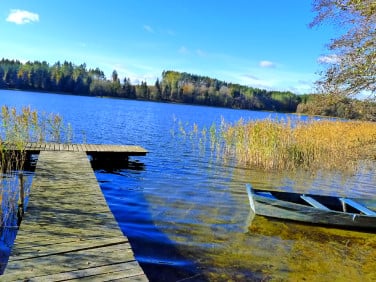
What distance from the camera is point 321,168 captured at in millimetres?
13297

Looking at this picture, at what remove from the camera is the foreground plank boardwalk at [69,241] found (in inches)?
137

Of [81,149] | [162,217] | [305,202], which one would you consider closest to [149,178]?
[81,149]

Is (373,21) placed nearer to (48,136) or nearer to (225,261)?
(225,261)

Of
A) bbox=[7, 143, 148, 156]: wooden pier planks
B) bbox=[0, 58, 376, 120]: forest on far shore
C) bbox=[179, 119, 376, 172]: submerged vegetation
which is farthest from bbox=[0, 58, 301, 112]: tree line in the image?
bbox=[7, 143, 148, 156]: wooden pier planks

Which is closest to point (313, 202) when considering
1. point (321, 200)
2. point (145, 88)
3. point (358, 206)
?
point (321, 200)

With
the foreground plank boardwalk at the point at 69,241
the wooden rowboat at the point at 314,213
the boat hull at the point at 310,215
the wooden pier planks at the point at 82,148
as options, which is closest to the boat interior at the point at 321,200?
the wooden rowboat at the point at 314,213

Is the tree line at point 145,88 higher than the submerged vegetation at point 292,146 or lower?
higher

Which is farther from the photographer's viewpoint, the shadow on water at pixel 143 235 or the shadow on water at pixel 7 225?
the shadow on water at pixel 7 225

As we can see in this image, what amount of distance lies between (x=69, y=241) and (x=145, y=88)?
94.6 meters

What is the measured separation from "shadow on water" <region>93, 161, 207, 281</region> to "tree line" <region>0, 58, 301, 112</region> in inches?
3066

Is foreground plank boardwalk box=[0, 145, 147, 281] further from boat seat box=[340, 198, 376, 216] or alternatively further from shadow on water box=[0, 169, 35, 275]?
boat seat box=[340, 198, 376, 216]

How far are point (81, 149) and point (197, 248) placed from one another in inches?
277

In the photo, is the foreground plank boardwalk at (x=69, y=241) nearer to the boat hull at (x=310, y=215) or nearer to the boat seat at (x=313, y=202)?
the boat hull at (x=310, y=215)

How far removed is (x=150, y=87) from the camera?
99188 mm
